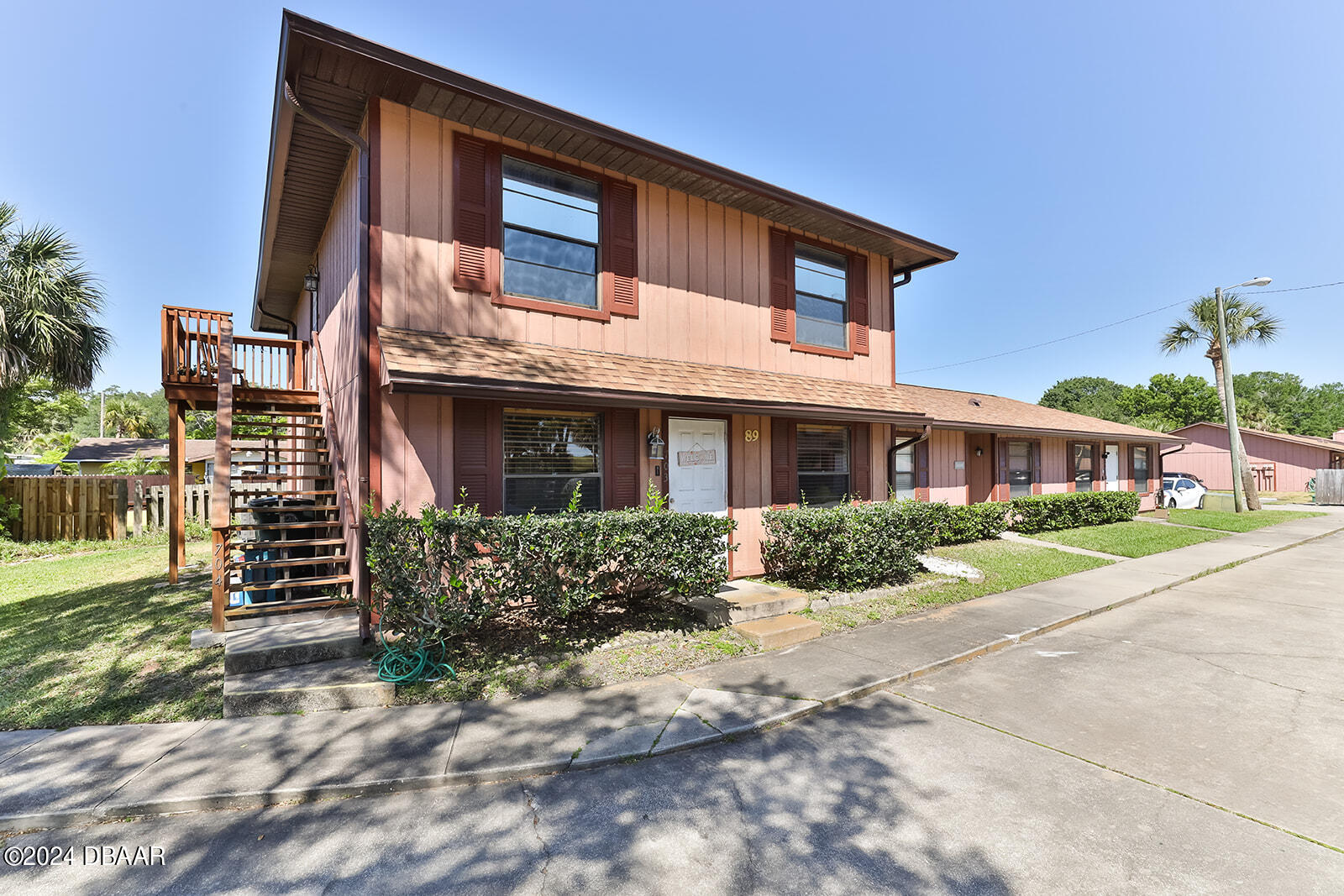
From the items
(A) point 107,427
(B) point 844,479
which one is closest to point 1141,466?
(B) point 844,479

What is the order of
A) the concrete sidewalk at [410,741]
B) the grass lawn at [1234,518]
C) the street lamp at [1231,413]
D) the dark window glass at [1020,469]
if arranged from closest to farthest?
1. the concrete sidewalk at [410,741]
2. the dark window glass at [1020,469]
3. the grass lawn at [1234,518]
4. the street lamp at [1231,413]

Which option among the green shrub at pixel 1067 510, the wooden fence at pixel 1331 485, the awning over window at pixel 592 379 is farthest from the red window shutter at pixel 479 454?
the wooden fence at pixel 1331 485

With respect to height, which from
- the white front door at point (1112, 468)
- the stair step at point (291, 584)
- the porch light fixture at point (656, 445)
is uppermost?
the porch light fixture at point (656, 445)

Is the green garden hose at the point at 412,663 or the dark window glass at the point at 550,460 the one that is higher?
the dark window glass at the point at 550,460

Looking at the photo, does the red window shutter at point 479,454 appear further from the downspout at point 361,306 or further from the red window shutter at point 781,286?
the red window shutter at point 781,286

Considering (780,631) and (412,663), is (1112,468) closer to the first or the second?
(780,631)

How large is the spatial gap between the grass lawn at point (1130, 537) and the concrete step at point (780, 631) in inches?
363

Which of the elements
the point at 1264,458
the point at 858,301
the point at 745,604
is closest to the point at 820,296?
the point at 858,301

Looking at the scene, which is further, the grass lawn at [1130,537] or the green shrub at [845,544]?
the grass lawn at [1130,537]

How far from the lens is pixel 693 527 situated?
571 cm

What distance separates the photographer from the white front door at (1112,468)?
711 inches

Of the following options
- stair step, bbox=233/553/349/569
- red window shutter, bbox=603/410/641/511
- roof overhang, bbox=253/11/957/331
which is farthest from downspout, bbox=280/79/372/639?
red window shutter, bbox=603/410/641/511

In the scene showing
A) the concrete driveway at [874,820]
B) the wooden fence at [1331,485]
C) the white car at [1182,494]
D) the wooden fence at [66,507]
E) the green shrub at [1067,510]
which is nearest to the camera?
the concrete driveway at [874,820]

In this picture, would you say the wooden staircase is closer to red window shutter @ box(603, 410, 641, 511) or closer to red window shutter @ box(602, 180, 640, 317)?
red window shutter @ box(603, 410, 641, 511)
